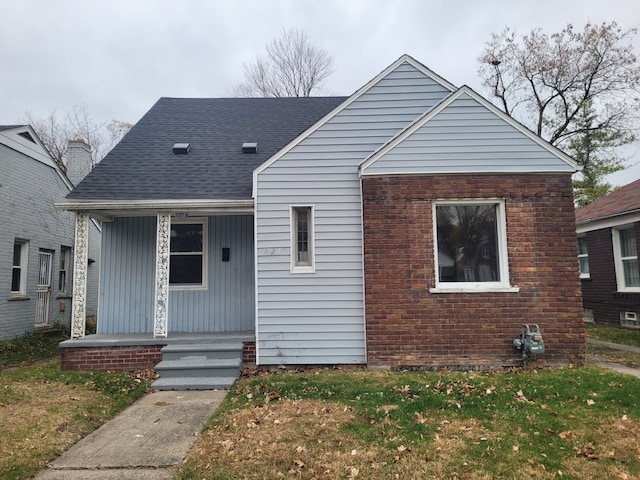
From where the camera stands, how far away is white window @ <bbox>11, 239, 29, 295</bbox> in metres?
11.7

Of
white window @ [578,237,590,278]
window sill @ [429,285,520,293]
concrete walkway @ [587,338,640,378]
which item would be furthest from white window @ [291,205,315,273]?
white window @ [578,237,590,278]

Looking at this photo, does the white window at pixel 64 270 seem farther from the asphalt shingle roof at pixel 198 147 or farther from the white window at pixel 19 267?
the asphalt shingle roof at pixel 198 147

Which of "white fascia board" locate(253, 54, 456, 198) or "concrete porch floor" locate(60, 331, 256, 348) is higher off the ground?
"white fascia board" locate(253, 54, 456, 198)

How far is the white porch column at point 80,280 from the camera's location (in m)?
7.64

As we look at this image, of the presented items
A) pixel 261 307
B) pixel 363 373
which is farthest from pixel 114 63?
pixel 363 373

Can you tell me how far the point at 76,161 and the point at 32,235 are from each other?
337 centimetres

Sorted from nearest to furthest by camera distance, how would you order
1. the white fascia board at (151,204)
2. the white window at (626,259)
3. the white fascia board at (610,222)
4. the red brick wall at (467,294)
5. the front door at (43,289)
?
the red brick wall at (467,294)
the white fascia board at (151,204)
the white fascia board at (610,222)
the white window at (626,259)
the front door at (43,289)

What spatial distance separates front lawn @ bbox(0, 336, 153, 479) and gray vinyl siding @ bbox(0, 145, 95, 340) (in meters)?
3.58

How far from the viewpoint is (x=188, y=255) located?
29.0 feet

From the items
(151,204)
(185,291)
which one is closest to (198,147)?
(151,204)

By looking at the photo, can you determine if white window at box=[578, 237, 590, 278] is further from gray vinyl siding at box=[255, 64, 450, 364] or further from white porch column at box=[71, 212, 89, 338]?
white porch column at box=[71, 212, 89, 338]

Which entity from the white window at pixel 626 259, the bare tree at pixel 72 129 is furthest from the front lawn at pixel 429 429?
the bare tree at pixel 72 129

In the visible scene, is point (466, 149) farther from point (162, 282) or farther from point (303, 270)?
point (162, 282)

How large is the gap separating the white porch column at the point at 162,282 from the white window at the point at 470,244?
16.3 ft
